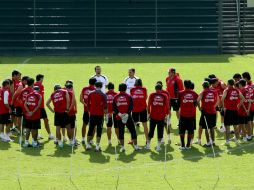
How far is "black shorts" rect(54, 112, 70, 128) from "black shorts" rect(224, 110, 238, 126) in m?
4.81

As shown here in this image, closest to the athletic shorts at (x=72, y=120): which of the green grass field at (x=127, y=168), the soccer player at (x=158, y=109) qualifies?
the green grass field at (x=127, y=168)

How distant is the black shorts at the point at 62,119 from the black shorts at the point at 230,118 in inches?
189

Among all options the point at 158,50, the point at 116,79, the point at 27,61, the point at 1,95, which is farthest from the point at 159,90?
the point at 158,50

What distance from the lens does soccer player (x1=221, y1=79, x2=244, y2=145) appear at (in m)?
21.4

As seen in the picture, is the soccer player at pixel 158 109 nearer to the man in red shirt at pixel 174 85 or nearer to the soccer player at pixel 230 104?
the soccer player at pixel 230 104

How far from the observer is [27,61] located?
38.4m

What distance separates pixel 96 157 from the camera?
65.5ft

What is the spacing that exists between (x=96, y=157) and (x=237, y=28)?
2508 centimetres

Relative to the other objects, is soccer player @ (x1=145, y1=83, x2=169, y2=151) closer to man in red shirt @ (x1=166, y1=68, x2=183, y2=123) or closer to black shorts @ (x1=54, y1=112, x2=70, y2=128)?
black shorts @ (x1=54, y1=112, x2=70, y2=128)

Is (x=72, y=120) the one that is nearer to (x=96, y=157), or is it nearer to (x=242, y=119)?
(x=96, y=157)

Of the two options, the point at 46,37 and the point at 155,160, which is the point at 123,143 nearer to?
the point at 155,160

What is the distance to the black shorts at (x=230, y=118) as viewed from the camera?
21.5 metres

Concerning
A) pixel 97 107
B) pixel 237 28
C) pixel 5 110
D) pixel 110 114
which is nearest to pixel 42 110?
pixel 5 110

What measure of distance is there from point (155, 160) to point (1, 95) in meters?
5.52
